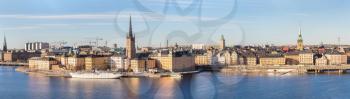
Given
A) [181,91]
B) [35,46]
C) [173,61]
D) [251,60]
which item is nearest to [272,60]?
[251,60]

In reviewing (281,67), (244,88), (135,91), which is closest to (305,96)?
(244,88)

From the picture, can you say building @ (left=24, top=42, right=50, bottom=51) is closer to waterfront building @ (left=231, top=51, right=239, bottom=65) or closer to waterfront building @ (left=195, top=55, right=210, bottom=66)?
waterfront building @ (left=195, top=55, right=210, bottom=66)

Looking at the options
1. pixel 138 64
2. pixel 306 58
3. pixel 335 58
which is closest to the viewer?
pixel 138 64

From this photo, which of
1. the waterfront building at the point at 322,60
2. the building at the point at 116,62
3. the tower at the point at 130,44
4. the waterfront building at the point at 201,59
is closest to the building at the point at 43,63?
the building at the point at 116,62

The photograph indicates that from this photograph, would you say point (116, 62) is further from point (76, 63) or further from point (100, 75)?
point (100, 75)

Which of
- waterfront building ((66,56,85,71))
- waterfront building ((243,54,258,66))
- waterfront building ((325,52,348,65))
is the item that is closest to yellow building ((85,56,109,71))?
waterfront building ((66,56,85,71))

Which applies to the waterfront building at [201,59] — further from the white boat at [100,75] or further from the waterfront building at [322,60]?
the white boat at [100,75]
